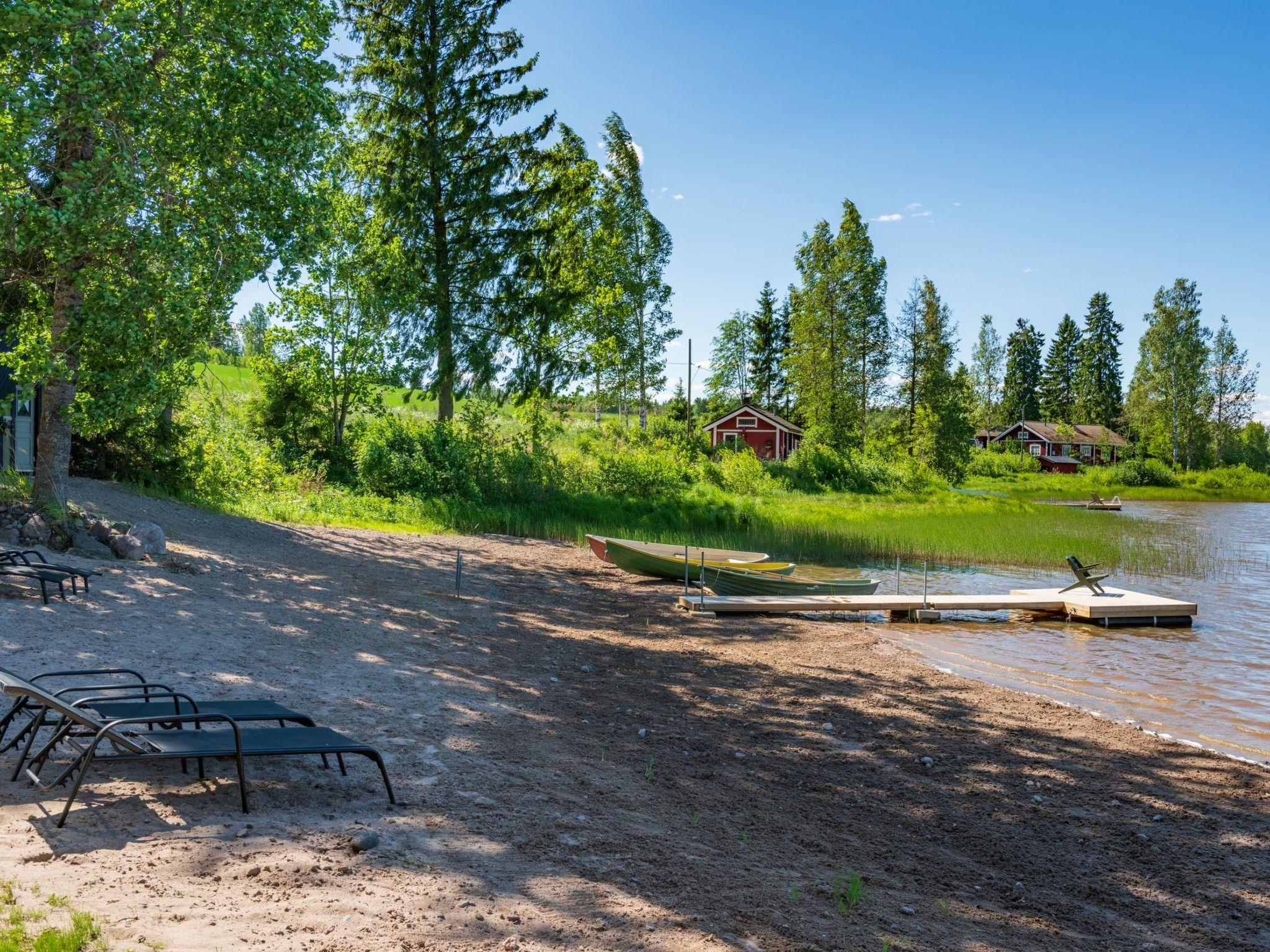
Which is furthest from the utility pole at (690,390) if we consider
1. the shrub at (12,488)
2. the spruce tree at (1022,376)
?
the spruce tree at (1022,376)

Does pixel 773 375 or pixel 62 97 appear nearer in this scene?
pixel 62 97

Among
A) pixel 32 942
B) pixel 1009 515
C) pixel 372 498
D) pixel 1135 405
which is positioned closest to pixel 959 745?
pixel 32 942

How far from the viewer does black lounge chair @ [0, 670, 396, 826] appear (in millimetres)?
4426

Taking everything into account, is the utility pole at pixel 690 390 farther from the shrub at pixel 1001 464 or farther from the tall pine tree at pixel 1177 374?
the tall pine tree at pixel 1177 374

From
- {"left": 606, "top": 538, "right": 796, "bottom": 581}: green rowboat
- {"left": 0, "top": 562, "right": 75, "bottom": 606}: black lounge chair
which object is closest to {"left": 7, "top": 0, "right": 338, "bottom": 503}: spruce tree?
{"left": 0, "top": 562, "right": 75, "bottom": 606}: black lounge chair

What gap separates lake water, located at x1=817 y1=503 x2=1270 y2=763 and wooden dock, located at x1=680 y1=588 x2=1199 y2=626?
1.09ft

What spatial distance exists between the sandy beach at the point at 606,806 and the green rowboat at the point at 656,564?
591 cm

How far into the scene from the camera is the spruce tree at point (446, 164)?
2825 cm

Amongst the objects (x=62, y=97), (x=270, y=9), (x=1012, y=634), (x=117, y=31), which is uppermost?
(x=270, y=9)

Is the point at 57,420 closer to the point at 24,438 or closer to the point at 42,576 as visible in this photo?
the point at 42,576

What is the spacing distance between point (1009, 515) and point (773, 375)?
4261cm

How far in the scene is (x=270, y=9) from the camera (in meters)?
12.2

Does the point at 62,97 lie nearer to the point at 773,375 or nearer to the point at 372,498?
the point at 372,498

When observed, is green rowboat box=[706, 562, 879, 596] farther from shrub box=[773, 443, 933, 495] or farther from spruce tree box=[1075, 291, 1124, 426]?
spruce tree box=[1075, 291, 1124, 426]
